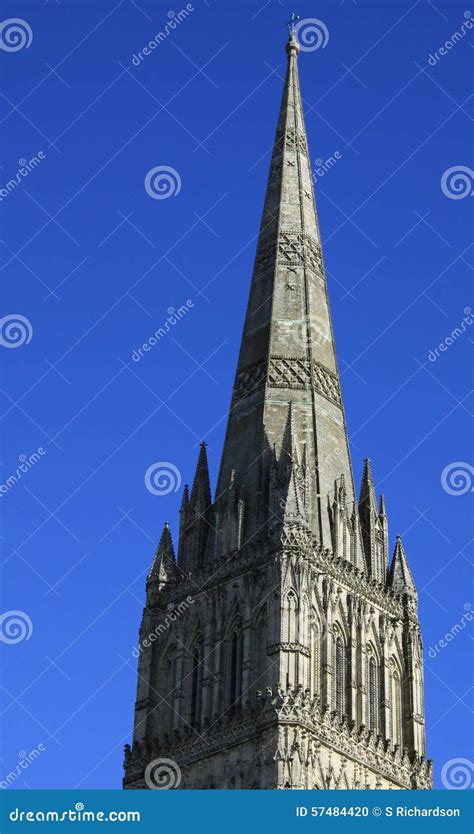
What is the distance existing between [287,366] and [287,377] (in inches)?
25.0

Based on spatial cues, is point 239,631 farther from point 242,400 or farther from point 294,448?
point 242,400

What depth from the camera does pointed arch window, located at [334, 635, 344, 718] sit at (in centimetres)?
5869

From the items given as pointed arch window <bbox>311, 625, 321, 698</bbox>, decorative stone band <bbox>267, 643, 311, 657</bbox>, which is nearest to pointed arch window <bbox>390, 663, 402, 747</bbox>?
pointed arch window <bbox>311, 625, 321, 698</bbox>

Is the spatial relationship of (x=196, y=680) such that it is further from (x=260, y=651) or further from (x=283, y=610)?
(x=283, y=610)

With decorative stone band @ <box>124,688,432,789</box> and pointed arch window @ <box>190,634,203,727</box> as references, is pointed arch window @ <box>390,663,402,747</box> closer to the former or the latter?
decorative stone band @ <box>124,688,432,789</box>

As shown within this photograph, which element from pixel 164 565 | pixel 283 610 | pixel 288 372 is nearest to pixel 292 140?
pixel 288 372

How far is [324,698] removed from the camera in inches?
2275

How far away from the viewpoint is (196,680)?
60562 mm

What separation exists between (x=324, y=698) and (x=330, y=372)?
1637cm

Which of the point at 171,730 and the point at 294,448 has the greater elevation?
the point at 294,448

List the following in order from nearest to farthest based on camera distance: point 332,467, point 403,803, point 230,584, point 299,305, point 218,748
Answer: point 403,803 → point 218,748 → point 230,584 → point 332,467 → point 299,305

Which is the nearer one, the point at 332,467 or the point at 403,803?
the point at 403,803

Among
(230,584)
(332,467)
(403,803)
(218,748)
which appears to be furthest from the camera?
(332,467)

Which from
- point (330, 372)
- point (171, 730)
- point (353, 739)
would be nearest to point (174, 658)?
point (171, 730)
